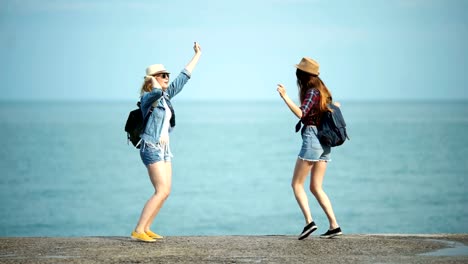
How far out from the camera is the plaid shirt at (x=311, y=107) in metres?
9.71


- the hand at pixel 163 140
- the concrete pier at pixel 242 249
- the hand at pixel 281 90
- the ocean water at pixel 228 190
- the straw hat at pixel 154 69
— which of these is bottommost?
the ocean water at pixel 228 190

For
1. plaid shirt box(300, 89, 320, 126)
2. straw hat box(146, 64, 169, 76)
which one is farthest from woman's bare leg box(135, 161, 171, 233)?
plaid shirt box(300, 89, 320, 126)

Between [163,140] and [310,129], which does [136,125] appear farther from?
[310,129]

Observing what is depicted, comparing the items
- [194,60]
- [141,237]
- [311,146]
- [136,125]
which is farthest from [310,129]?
[141,237]

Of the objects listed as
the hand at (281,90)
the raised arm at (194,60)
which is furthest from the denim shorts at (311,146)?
the raised arm at (194,60)

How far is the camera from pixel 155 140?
9586 mm

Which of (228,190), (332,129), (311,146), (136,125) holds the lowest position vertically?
(228,190)

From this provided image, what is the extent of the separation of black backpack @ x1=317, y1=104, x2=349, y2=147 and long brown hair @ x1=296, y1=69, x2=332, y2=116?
0.09 m

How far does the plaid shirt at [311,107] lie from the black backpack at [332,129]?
0.38ft

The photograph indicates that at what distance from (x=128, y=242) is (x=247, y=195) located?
44.5 meters

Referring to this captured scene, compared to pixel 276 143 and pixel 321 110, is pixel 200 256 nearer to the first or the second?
pixel 321 110

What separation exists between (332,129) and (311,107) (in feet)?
1.17

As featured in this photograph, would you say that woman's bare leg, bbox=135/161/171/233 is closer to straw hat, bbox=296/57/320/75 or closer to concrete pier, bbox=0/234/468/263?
concrete pier, bbox=0/234/468/263

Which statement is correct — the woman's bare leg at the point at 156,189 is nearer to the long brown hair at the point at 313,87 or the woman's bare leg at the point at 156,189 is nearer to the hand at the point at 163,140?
the hand at the point at 163,140
